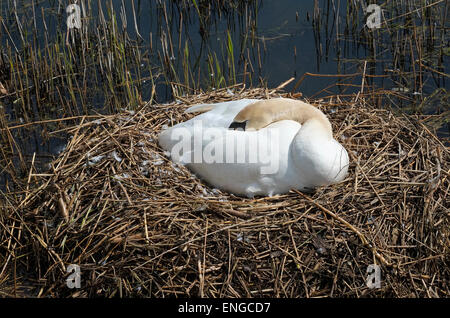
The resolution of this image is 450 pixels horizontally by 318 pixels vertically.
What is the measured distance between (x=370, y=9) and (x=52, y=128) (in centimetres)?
478

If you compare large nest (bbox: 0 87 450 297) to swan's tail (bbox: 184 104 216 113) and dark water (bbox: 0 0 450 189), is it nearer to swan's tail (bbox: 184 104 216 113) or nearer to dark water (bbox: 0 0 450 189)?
swan's tail (bbox: 184 104 216 113)

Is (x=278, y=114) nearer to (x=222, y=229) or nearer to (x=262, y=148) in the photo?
(x=262, y=148)

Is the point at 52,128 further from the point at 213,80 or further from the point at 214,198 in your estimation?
the point at 214,198

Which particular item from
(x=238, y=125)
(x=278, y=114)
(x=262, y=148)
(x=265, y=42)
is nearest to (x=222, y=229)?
(x=262, y=148)

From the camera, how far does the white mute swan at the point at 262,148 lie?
4.99 metres

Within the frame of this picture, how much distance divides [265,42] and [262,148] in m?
4.01

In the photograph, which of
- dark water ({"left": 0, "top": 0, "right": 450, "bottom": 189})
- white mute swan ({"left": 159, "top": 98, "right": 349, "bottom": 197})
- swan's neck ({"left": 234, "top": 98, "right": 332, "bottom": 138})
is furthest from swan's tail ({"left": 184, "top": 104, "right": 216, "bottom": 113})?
dark water ({"left": 0, "top": 0, "right": 450, "bottom": 189})

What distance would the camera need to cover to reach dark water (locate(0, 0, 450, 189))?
25.2ft

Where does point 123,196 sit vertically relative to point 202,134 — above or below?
below

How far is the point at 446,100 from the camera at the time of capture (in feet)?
24.3

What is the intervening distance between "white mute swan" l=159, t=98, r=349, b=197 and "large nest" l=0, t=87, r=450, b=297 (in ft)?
0.39

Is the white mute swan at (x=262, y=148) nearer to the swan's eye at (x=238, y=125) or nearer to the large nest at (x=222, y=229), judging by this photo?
the swan's eye at (x=238, y=125)

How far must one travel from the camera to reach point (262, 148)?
5.11 m
